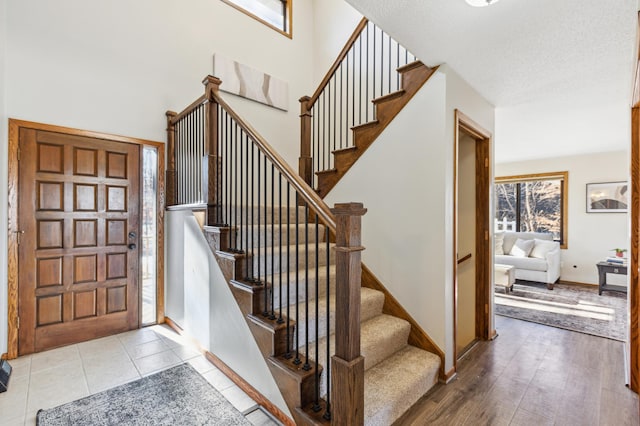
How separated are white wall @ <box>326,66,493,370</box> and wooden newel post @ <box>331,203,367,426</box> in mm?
1088

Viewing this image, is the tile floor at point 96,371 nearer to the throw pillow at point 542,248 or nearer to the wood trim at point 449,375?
the wood trim at point 449,375

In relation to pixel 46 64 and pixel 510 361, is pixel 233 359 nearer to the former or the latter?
pixel 510 361

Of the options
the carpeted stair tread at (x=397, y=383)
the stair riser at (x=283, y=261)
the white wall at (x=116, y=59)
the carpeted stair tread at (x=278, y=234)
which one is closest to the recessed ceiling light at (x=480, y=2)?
the stair riser at (x=283, y=261)

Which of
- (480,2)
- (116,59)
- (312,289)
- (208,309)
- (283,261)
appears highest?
(116,59)

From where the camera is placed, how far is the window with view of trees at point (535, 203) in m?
6.03

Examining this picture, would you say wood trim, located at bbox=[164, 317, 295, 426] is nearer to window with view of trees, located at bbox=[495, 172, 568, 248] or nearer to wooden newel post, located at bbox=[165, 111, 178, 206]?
wooden newel post, located at bbox=[165, 111, 178, 206]

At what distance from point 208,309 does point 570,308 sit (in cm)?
463

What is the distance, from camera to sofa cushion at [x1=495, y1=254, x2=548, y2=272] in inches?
211

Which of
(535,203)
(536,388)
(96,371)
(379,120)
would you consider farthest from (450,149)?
(535,203)

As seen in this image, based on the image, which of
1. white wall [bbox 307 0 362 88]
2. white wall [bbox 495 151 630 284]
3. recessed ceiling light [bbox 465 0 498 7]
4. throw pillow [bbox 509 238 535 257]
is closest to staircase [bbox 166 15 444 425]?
recessed ceiling light [bbox 465 0 498 7]

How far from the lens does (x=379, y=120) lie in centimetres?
272

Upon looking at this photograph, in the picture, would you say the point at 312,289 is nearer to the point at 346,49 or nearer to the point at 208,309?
the point at 208,309

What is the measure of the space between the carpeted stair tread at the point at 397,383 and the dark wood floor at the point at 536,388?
0.09 metres

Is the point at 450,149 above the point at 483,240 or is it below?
above
